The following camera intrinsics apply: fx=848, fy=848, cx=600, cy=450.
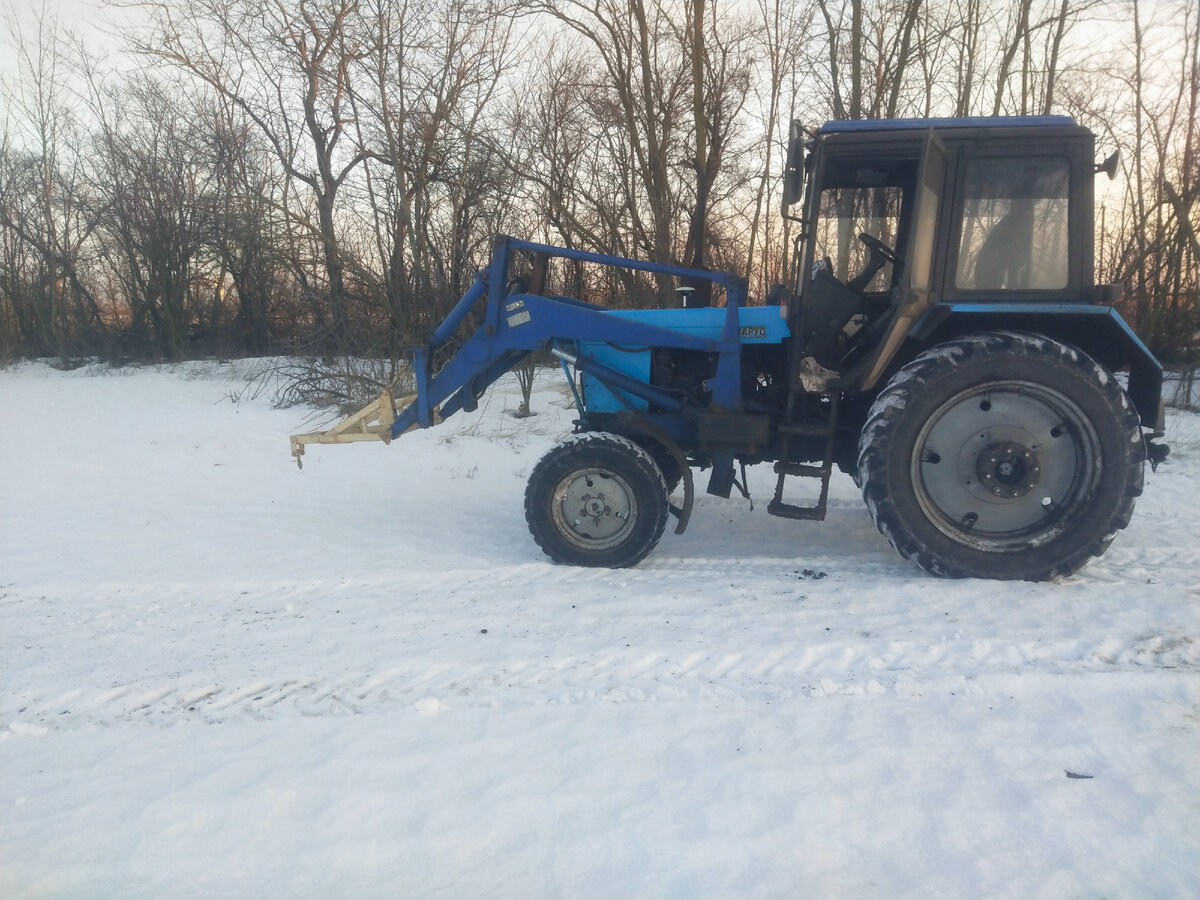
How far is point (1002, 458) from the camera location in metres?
4.32

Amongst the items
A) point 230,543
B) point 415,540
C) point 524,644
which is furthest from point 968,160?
point 230,543

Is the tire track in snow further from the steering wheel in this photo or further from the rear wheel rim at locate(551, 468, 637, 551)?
the steering wheel

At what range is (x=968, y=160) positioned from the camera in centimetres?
436

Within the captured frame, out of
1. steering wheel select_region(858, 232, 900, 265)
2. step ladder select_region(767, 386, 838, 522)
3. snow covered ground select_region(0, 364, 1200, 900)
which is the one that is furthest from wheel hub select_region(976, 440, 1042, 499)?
steering wheel select_region(858, 232, 900, 265)

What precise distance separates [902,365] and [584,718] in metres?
2.86

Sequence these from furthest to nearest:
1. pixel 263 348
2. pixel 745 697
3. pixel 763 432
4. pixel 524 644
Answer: pixel 263 348
pixel 763 432
pixel 524 644
pixel 745 697

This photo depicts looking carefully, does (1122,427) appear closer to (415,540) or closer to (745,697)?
(745,697)

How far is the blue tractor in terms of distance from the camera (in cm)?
427

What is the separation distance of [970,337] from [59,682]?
4415 mm

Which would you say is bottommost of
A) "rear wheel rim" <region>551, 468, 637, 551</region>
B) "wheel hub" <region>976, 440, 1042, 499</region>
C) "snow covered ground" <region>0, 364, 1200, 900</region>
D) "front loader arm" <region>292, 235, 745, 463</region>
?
"snow covered ground" <region>0, 364, 1200, 900</region>

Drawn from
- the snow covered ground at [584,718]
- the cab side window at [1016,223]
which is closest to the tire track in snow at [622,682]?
the snow covered ground at [584,718]

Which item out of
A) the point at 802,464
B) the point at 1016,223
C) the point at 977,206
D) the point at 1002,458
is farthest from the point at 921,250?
the point at 802,464

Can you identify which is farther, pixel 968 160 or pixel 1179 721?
pixel 968 160

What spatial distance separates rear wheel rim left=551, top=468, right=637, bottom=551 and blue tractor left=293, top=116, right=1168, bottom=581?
12 millimetres
